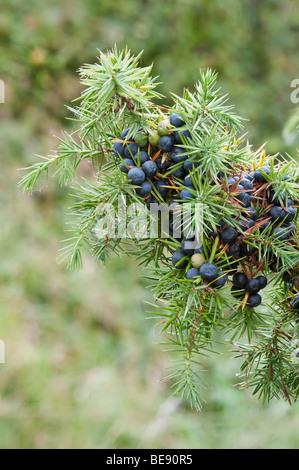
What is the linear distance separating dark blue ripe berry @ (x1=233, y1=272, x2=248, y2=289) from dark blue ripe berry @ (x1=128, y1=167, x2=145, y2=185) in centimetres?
15

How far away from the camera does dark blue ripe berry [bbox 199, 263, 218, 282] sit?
53 cm

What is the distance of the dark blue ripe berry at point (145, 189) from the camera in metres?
0.55

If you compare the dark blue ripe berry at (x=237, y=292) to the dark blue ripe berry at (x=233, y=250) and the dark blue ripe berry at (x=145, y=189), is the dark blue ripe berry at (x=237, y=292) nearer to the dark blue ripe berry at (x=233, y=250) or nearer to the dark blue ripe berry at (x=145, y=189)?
the dark blue ripe berry at (x=233, y=250)

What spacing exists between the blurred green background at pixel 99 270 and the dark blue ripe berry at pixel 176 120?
0.75 meters

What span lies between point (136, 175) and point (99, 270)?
2443 millimetres

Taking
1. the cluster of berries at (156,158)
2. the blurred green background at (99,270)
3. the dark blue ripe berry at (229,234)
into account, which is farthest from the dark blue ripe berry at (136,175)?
the blurred green background at (99,270)

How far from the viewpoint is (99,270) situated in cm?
295

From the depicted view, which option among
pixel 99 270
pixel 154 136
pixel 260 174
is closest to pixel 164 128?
pixel 154 136

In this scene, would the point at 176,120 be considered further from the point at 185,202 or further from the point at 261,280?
the point at 261,280

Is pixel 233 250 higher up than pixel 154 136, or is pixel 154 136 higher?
pixel 154 136

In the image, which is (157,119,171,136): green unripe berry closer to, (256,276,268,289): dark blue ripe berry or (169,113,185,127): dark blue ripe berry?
(169,113,185,127): dark blue ripe berry

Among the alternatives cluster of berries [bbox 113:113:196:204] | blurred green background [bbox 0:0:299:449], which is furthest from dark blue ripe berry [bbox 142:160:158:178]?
blurred green background [bbox 0:0:299:449]

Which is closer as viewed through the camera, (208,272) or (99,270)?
(208,272)

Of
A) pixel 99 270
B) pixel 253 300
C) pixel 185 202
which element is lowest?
pixel 99 270
